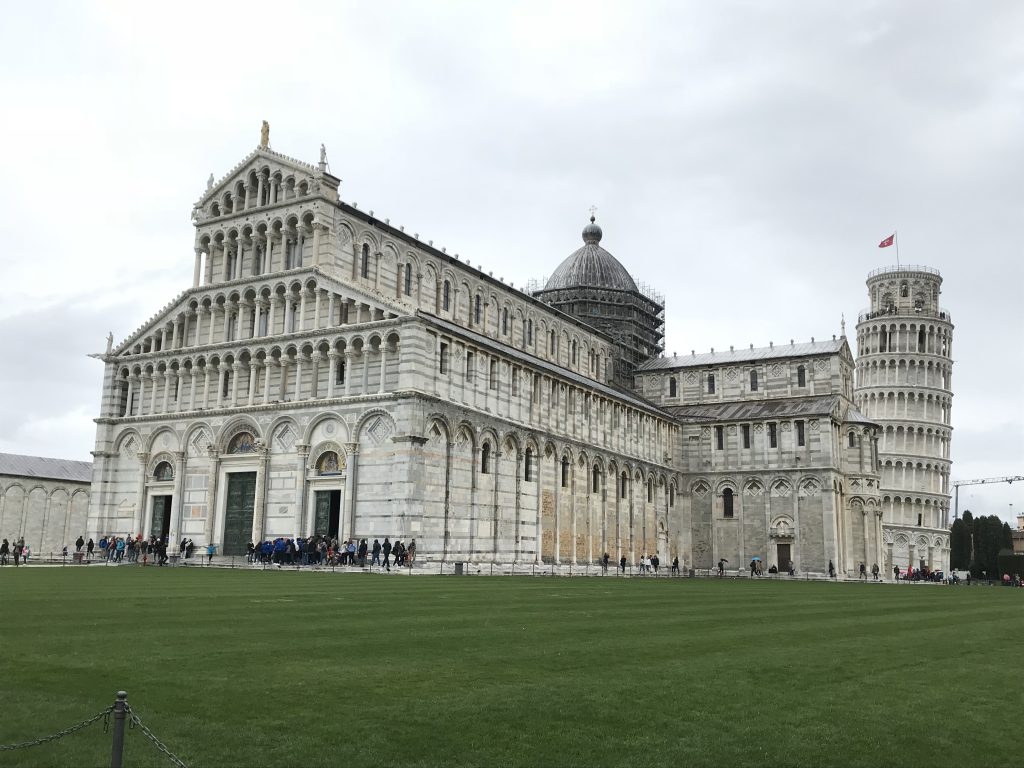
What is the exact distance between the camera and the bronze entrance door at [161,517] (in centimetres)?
5269

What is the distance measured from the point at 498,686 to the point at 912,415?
98929 millimetres

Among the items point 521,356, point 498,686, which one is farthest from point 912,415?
point 498,686

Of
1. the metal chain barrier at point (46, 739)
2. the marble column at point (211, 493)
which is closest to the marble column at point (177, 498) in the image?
the marble column at point (211, 493)

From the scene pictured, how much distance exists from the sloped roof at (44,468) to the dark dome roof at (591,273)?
41.2 m

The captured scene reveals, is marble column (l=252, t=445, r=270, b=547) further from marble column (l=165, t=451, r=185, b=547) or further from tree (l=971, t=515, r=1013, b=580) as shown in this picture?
tree (l=971, t=515, r=1013, b=580)

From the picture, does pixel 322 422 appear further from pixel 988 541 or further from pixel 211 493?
pixel 988 541

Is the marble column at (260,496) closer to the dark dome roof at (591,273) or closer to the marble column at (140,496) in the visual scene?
the marble column at (140,496)

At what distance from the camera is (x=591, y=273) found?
83688 millimetres

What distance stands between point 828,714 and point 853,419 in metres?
66.9

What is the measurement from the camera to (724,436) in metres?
73.6

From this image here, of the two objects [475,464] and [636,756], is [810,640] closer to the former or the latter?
[636,756]

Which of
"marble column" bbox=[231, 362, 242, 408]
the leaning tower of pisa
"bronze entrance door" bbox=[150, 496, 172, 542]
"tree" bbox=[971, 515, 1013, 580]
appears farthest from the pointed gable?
"tree" bbox=[971, 515, 1013, 580]

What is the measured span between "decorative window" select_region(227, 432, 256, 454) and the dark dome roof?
1532 inches

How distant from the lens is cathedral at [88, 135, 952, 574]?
152 ft
